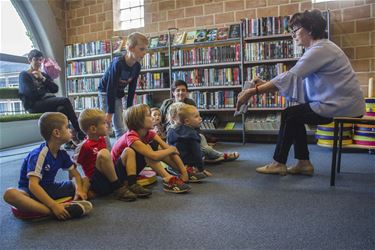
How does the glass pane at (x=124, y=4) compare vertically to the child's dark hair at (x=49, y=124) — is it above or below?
above

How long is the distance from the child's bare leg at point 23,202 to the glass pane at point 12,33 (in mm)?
3937

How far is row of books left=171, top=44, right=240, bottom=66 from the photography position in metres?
4.00

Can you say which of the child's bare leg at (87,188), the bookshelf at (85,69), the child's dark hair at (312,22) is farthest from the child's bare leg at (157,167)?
the bookshelf at (85,69)

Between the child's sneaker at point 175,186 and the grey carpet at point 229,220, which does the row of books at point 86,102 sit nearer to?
the grey carpet at point 229,220

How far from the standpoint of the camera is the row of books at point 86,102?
5.07 m

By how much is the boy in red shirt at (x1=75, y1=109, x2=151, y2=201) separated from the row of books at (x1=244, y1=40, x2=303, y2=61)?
A: 95.9 inches

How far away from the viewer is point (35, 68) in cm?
366

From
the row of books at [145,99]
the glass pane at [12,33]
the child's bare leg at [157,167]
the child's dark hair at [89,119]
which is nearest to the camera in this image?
the child's dark hair at [89,119]

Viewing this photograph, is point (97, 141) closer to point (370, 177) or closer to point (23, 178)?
point (23, 178)

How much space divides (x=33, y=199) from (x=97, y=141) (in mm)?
523

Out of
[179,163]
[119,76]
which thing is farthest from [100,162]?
[119,76]

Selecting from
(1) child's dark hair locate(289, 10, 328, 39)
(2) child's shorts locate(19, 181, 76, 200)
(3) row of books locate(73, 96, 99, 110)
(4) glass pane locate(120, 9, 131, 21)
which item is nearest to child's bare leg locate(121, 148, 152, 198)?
(2) child's shorts locate(19, 181, 76, 200)

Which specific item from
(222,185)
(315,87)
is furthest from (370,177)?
(222,185)

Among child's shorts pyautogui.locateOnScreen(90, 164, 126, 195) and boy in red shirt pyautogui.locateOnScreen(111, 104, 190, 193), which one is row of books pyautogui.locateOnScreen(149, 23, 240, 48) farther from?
child's shorts pyautogui.locateOnScreen(90, 164, 126, 195)
